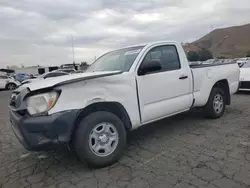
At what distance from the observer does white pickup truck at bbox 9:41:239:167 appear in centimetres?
312

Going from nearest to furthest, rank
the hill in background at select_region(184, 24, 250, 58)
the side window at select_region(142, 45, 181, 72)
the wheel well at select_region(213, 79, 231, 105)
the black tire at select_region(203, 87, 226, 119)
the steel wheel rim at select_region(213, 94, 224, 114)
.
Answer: the side window at select_region(142, 45, 181, 72) < the black tire at select_region(203, 87, 226, 119) < the steel wheel rim at select_region(213, 94, 224, 114) < the wheel well at select_region(213, 79, 231, 105) < the hill in background at select_region(184, 24, 250, 58)

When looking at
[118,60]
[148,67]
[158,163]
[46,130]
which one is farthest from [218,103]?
[46,130]

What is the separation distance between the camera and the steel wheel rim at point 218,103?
18.4ft

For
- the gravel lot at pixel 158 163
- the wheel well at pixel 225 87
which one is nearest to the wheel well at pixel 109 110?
the gravel lot at pixel 158 163

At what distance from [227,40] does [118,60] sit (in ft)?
379

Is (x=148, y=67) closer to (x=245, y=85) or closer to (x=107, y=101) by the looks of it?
(x=107, y=101)

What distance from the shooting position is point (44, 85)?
10.6 ft

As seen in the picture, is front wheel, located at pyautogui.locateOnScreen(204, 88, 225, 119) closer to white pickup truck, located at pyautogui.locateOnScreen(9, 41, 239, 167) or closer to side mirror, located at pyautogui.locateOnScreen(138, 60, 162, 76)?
white pickup truck, located at pyautogui.locateOnScreen(9, 41, 239, 167)

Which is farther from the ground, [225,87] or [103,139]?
[225,87]

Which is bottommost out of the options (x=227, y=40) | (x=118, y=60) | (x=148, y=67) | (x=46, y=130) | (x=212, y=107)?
(x=212, y=107)

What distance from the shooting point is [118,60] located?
4.57 metres

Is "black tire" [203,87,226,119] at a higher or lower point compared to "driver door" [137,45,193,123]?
lower

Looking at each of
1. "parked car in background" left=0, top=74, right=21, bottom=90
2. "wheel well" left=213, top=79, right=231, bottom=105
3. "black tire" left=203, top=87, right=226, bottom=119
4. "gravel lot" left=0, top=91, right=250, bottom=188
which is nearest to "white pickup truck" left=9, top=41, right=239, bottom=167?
"gravel lot" left=0, top=91, right=250, bottom=188

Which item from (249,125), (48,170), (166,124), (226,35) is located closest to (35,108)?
(48,170)
